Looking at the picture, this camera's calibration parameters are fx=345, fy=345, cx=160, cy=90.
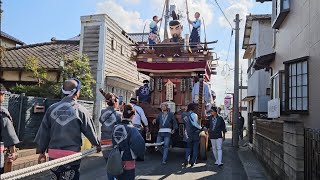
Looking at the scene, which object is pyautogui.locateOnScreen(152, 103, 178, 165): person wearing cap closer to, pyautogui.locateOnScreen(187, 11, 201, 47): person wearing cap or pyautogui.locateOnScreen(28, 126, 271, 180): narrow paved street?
pyautogui.locateOnScreen(28, 126, 271, 180): narrow paved street

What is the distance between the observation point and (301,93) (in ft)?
34.0

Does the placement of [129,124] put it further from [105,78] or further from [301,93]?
[105,78]

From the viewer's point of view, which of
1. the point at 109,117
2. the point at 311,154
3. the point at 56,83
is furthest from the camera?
the point at 56,83

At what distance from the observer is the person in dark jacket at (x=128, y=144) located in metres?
5.23

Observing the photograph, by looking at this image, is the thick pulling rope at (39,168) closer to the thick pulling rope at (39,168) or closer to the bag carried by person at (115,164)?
the thick pulling rope at (39,168)

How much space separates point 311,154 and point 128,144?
292 centimetres

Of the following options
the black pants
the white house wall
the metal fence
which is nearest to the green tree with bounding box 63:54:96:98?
the black pants

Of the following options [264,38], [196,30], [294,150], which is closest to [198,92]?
[196,30]

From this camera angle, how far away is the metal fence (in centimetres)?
520

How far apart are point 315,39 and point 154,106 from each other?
5.67 m

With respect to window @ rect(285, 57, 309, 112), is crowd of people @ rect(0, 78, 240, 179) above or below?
below

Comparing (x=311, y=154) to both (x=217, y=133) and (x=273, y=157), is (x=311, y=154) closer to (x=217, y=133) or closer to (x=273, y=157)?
(x=273, y=157)

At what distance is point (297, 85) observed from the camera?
423 inches

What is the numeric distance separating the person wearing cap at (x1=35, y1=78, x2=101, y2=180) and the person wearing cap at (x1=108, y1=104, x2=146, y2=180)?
21.3 inches
